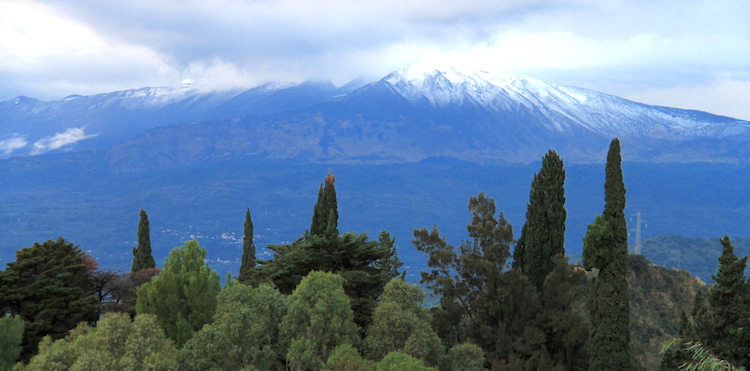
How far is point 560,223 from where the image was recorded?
113 ft

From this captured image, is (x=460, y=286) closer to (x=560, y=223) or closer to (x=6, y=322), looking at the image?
(x=560, y=223)

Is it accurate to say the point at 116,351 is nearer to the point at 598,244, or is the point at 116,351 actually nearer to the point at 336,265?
the point at 336,265

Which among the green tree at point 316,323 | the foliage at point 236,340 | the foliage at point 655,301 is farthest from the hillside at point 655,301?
the foliage at point 236,340

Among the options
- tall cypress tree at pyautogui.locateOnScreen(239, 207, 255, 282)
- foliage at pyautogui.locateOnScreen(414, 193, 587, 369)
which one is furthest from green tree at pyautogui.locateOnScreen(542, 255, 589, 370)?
tall cypress tree at pyautogui.locateOnScreen(239, 207, 255, 282)

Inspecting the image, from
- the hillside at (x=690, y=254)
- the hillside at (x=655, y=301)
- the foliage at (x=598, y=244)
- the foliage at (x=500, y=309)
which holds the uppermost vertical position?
the foliage at (x=598, y=244)

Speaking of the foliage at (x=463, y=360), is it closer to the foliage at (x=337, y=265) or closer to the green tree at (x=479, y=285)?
the foliage at (x=337, y=265)

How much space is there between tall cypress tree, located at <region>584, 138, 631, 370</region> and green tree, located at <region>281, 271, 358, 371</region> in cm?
1352

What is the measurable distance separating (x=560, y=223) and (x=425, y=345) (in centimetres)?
1689

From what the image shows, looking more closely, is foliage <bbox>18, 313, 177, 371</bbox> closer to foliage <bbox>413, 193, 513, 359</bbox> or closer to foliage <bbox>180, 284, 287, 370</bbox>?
foliage <bbox>180, 284, 287, 370</bbox>

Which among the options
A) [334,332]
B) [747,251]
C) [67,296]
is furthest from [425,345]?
[747,251]

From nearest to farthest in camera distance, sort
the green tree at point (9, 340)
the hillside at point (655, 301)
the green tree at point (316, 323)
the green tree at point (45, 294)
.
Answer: the green tree at point (316, 323)
the green tree at point (9, 340)
the green tree at point (45, 294)
the hillside at point (655, 301)

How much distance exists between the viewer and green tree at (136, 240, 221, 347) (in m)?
24.9

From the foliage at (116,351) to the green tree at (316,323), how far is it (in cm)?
407

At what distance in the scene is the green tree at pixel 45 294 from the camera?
1101 inches
